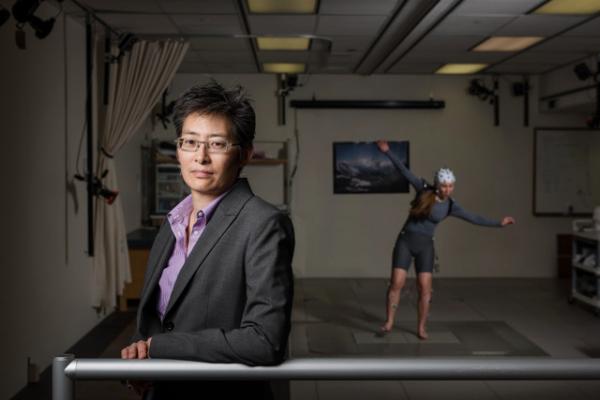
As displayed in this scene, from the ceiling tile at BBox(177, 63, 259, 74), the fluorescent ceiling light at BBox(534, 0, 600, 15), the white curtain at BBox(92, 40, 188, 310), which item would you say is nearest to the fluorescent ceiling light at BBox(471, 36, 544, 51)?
the fluorescent ceiling light at BBox(534, 0, 600, 15)

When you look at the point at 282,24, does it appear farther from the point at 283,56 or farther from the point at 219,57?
the point at 219,57

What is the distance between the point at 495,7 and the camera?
194 inches

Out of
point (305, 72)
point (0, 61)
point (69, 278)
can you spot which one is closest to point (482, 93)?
point (305, 72)

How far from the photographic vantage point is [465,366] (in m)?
1.11

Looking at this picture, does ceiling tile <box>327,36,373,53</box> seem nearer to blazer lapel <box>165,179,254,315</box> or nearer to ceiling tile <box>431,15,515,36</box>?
ceiling tile <box>431,15,515,36</box>

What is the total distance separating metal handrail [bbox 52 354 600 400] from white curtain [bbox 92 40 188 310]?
174 inches

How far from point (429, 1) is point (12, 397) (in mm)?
3906

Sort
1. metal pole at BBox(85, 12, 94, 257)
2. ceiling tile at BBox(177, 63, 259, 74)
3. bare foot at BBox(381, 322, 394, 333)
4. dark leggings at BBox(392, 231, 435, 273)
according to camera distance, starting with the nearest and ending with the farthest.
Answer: metal pole at BBox(85, 12, 94, 257) → dark leggings at BBox(392, 231, 435, 273) → bare foot at BBox(381, 322, 394, 333) → ceiling tile at BBox(177, 63, 259, 74)

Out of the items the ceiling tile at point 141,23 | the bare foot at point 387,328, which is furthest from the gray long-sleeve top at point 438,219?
the ceiling tile at point 141,23

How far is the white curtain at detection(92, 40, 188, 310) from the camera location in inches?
A: 209

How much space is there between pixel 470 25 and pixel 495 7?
0.67 metres

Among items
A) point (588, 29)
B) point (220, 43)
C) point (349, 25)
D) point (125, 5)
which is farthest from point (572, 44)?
point (125, 5)

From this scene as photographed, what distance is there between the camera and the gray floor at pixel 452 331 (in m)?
4.26

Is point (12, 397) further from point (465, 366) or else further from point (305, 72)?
point (305, 72)
